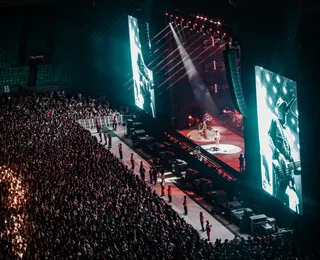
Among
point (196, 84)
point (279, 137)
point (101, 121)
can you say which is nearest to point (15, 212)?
A: point (279, 137)

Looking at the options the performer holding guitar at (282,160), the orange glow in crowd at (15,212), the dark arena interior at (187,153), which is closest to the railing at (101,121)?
the dark arena interior at (187,153)

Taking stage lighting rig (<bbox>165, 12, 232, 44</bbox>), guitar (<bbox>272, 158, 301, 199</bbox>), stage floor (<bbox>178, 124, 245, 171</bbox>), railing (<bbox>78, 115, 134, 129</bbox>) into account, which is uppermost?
stage lighting rig (<bbox>165, 12, 232, 44</bbox>)

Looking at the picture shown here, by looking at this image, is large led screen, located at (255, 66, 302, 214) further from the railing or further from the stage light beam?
the railing

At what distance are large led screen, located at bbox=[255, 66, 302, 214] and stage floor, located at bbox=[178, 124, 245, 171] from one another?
167 inches

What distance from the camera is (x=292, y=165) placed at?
23.4m

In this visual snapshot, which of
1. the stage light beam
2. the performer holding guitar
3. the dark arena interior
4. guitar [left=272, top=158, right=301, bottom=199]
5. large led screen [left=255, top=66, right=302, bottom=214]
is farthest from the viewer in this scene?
the stage light beam

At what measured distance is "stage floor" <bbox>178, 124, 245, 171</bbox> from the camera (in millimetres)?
31219

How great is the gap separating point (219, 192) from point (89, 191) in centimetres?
568

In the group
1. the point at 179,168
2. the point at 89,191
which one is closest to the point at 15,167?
the point at 89,191

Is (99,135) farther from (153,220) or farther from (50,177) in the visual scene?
(153,220)

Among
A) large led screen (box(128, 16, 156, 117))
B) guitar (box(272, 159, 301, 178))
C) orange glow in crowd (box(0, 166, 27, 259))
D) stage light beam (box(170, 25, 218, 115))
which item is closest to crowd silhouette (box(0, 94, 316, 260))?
orange glow in crowd (box(0, 166, 27, 259))

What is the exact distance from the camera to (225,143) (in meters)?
34.1

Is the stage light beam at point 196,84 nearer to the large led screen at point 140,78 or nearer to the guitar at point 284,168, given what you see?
the large led screen at point 140,78

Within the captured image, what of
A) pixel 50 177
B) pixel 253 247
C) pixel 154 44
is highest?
pixel 154 44
